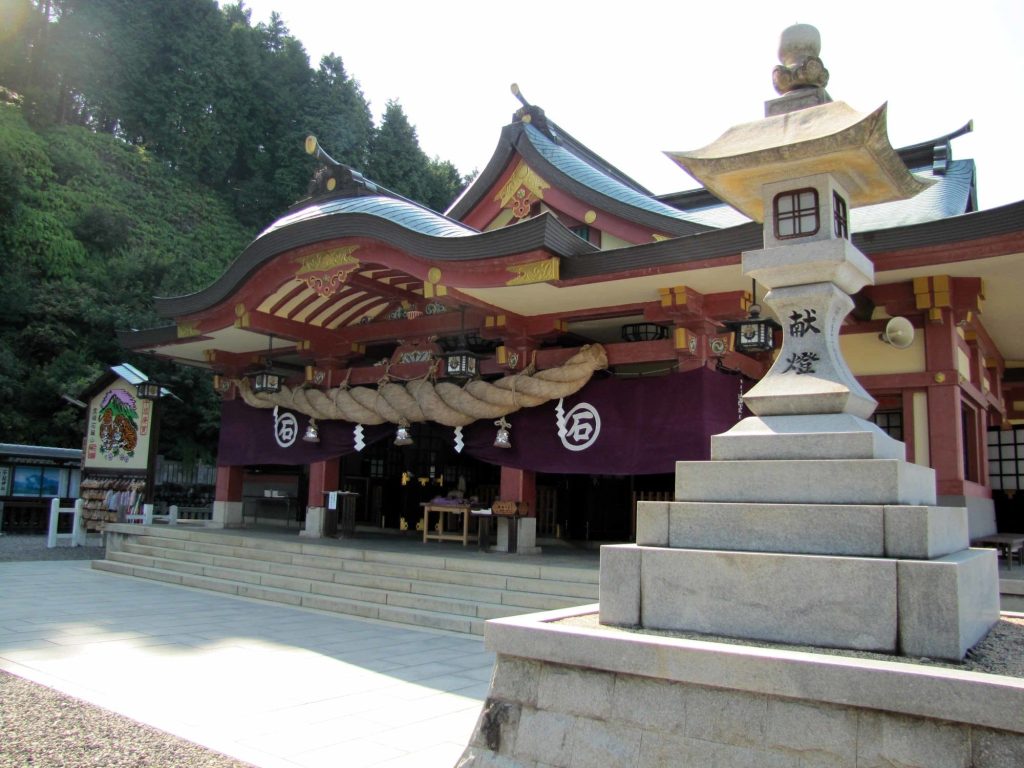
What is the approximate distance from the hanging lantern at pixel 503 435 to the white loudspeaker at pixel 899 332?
4.85 m

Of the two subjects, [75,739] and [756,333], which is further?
[756,333]

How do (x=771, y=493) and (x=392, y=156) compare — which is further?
(x=392, y=156)

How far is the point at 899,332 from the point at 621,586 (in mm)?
5625

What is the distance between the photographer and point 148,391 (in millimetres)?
14617

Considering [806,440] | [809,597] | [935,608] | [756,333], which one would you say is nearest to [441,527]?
[756,333]

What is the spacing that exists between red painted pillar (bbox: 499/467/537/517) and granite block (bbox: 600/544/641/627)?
20.4 feet

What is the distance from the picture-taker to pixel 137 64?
3684 centimetres

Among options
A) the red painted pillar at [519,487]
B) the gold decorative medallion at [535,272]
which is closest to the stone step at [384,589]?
the red painted pillar at [519,487]

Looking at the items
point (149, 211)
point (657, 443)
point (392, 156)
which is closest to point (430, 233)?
point (657, 443)

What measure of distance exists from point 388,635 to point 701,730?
535cm

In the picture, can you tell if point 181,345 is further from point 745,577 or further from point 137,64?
point 137,64

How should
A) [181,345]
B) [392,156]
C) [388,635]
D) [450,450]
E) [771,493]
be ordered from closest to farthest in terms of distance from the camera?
[771,493] < [388,635] < [181,345] < [450,450] < [392,156]

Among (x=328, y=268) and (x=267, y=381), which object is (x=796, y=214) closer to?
(x=328, y=268)

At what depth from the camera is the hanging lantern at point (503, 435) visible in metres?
10.5
